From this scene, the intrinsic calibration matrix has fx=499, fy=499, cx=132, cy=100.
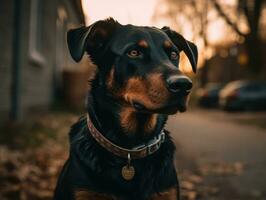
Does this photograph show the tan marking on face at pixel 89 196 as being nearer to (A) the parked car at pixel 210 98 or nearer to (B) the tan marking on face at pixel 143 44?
(B) the tan marking on face at pixel 143 44

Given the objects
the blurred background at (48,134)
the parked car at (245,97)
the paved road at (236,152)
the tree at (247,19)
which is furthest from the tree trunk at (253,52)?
the paved road at (236,152)

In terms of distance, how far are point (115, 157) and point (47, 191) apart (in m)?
2.31

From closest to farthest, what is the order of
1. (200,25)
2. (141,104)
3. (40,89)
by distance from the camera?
1. (141,104)
2. (40,89)
3. (200,25)

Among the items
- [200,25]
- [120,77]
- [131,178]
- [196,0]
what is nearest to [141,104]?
[120,77]

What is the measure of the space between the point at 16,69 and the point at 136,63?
5.78 m

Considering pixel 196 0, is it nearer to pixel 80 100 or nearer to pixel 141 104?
pixel 80 100

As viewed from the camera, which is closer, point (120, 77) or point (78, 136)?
point (120, 77)

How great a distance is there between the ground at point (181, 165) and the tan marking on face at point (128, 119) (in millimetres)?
2070

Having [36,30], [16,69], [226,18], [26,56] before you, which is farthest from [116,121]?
[226,18]

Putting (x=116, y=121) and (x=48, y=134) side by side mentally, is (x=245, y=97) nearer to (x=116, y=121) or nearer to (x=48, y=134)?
(x=48, y=134)

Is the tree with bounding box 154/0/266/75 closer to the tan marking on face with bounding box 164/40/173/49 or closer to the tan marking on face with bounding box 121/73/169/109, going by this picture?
the tan marking on face with bounding box 164/40/173/49

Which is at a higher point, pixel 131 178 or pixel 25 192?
pixel 131 178

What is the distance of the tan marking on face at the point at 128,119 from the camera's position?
3.47 metres

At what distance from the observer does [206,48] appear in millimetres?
45031
